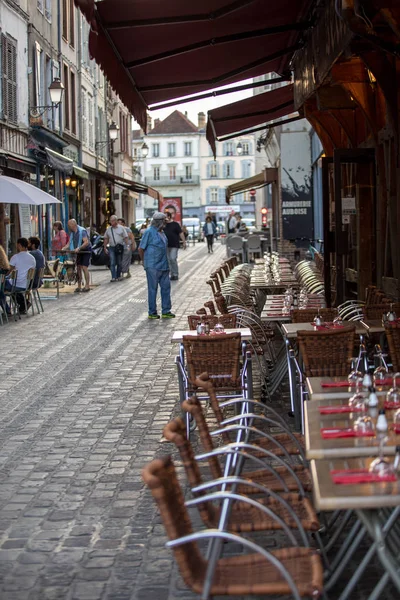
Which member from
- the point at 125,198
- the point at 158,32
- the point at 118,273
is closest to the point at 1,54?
the point at 118,273

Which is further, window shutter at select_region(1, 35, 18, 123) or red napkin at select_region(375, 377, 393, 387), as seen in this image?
window shutter at select_region(1, 35, 18, 123)

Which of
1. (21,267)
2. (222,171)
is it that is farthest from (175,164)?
(21,267)

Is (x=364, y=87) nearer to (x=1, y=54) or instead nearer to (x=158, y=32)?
(x=158, y=32)

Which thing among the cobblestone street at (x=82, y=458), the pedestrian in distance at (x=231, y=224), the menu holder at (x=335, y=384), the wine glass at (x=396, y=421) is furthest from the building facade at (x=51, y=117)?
the wine glass at (x=396, y=421)

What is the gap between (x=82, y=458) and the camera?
25.7 ft

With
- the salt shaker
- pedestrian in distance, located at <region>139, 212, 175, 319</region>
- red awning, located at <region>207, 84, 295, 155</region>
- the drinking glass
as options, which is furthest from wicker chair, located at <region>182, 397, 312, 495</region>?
pedestrian in distance, located at <region>139, 212, 175, 319</region>

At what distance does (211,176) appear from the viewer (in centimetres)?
11419

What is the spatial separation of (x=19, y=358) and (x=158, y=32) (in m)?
5.02

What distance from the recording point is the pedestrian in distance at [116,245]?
91.4 ft

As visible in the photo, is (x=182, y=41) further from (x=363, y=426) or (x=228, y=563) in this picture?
(x=228, y=563)

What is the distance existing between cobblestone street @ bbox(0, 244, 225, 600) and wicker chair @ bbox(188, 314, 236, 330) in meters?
0.85

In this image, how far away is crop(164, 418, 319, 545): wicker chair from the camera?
4316 mm

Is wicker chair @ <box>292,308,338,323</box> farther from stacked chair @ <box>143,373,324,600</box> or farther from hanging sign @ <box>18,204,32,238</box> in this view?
hanging sign @ <box>18,204,32,238</box>

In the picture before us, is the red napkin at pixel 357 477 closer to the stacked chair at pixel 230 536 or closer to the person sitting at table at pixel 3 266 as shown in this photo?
the stacked chair at pixel 230 536
